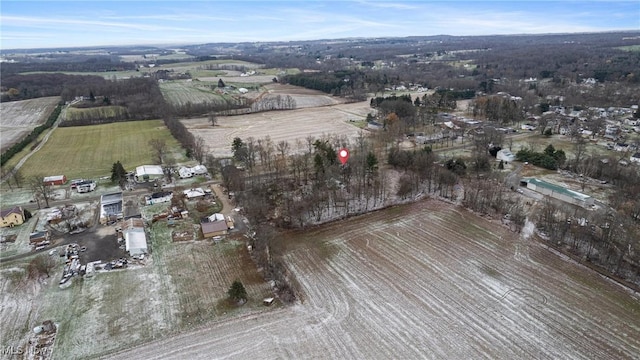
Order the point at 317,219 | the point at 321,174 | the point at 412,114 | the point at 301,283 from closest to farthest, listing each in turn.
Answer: the point at 301,283
the point at 317,219
the point at 321,174
the point at 412,114

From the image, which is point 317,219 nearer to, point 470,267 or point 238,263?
point 238,263

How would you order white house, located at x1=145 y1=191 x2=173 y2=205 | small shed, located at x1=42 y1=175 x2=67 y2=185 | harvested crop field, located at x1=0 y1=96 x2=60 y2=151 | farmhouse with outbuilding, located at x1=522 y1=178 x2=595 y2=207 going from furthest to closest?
harvested crop field, located at x1=0 y1=96 x2=60 y2=151
small shed, located at x1=42 y1=175 x2=67 y2=185
white house, located at x1=145 y1=191 x2=173 y2=205
farmhouse with outbuilding, located at x1=522 y1=178 x2=595 y2=207

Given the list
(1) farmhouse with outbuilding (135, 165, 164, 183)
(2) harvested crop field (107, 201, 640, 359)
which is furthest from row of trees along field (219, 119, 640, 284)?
(1) farmhouse with outbuilding (135, 165, 164, 183)

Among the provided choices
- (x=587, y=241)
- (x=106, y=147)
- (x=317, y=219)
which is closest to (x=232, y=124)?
(x=106, y=147)

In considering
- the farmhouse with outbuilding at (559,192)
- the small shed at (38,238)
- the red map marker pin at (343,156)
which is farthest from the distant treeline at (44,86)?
the farmhouse with outbuilding at (559,192)

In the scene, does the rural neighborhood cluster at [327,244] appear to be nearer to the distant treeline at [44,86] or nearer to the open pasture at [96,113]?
the open pasture at [96,113]

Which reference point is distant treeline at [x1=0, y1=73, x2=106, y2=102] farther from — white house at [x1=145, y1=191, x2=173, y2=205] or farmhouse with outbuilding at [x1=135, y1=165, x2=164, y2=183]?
white house at [x1=145, y1=191, x2=173, y2=205]

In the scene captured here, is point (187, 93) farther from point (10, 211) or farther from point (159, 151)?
point (10, 211)

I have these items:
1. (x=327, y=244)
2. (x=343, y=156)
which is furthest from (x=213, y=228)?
(x=343, y=156)
